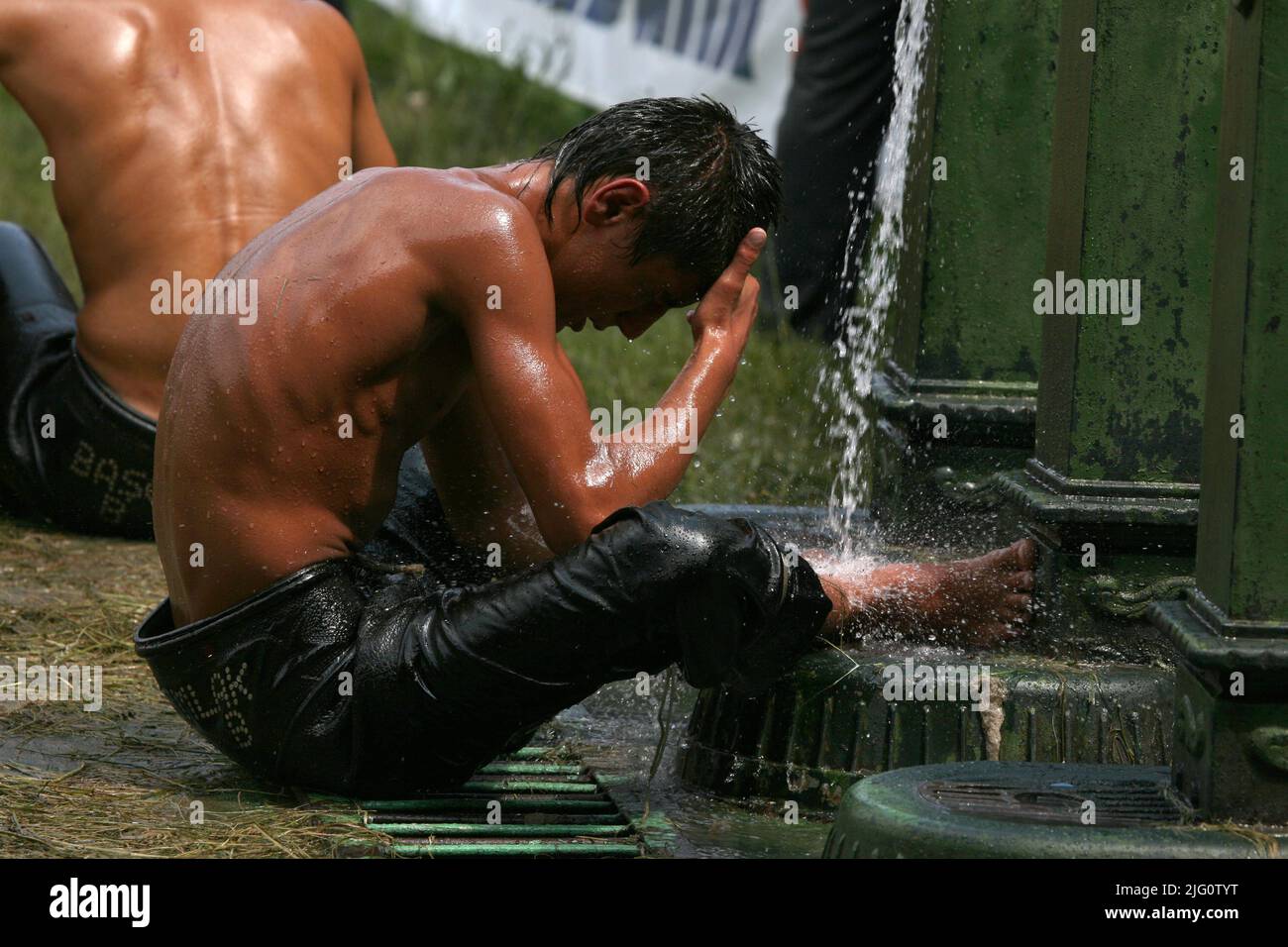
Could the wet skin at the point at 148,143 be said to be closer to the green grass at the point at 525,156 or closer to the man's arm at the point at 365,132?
the man's arm at the point at 365,132

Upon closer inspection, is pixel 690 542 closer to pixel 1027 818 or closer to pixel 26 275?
pixel 1027 818

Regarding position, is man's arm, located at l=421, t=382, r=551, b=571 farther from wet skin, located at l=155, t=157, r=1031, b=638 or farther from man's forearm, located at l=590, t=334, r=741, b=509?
man's forearm, located at l=590, t=334, r=741, b=509

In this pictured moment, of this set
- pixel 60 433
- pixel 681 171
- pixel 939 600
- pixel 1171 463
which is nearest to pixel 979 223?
pixel 1171 463

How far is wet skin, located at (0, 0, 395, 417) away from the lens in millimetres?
4578

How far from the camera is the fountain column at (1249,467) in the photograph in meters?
2.49

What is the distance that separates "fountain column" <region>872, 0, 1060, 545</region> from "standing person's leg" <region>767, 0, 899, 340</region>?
1921 mm

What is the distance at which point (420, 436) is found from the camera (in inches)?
124

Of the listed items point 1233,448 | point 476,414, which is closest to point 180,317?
point 476,414

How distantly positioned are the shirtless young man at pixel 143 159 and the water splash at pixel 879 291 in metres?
1.33

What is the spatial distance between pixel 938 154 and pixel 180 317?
172 cm

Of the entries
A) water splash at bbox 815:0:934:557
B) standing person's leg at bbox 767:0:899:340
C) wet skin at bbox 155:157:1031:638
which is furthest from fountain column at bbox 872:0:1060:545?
standing person's leg at bbox 767:0:899:340

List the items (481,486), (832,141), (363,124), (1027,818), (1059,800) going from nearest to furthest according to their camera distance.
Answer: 1. (1027,818)
2. (1059,800)
3. (481,486)
4. (363,124)
5. (832,141)

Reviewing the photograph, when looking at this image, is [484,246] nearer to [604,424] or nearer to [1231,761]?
[1231,761]

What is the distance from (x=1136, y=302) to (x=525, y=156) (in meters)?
6.58
